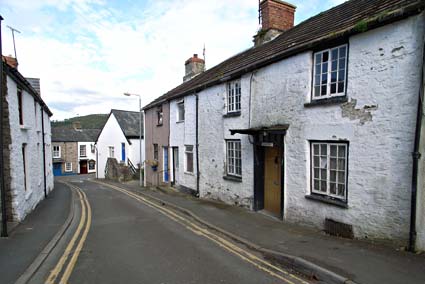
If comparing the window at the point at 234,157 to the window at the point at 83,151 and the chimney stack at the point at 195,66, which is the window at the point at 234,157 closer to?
the chimney stack at the point at 195,66

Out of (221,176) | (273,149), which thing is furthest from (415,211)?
(221,176)

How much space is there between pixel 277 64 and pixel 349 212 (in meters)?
4.96

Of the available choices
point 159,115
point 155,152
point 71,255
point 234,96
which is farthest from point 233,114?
point 155,152

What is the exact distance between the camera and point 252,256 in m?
5.54

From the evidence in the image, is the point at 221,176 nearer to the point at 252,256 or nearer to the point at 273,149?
the point at 273,149

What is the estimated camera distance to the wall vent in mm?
6239

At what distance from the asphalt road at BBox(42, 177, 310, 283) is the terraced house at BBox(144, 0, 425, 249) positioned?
9.25 ft

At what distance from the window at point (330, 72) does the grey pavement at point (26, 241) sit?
7938 mm

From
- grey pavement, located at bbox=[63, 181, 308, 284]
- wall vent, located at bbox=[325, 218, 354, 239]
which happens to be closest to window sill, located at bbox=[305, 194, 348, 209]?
wall vent, located at bbox=[325, 218, 354, 239]

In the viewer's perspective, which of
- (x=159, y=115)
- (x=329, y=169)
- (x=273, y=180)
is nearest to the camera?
(x=329, y=169)

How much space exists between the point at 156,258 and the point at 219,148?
668 cm

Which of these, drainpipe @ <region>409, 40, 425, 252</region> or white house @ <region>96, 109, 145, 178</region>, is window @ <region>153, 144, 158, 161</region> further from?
drainpipe @ <region>409, 40, 425, 252</region>

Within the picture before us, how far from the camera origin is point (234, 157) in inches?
422

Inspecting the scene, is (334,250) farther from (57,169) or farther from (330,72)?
(57,169)
